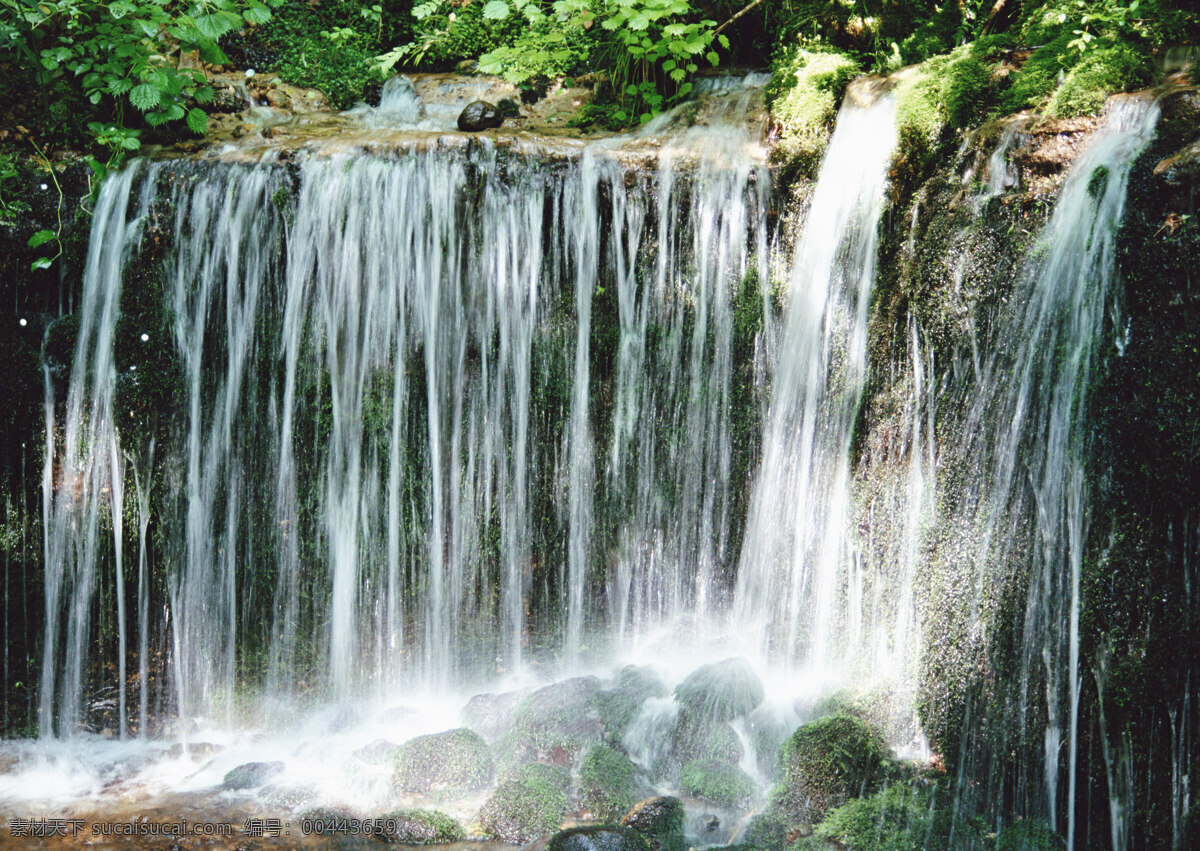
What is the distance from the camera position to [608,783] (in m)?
3.93

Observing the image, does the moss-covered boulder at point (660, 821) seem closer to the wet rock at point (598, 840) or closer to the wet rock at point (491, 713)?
the wet rock at point (598, 840)

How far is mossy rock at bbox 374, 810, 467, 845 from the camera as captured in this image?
3.71 m

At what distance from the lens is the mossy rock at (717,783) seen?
382 centimetres

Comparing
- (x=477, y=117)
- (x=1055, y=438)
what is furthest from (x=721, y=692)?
(x=477, y=117)

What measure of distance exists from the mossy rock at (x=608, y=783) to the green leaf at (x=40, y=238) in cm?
428

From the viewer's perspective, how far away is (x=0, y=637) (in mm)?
4914

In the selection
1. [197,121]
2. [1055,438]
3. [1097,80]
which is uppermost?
[197,121]

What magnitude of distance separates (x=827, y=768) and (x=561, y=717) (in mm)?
1391

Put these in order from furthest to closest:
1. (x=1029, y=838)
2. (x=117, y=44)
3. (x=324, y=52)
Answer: (x=324, y=52), (x=117, y=44), (x=1029, y=838)

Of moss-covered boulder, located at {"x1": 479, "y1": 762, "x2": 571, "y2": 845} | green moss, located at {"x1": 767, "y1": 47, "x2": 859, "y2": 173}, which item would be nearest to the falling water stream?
green moss, located at {"x1": 767, "y1": 47, "x2": 859, "y2": 173}

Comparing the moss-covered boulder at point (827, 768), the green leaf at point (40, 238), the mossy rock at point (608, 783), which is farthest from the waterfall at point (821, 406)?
the green leaf at point (40, 238)

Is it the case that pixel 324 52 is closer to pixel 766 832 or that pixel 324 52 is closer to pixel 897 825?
pixel 766 832

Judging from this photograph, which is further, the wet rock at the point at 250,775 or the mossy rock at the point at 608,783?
the wet rock at the point at 250,775

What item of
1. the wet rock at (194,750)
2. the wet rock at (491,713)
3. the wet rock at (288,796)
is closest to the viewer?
the wet rock at (288,796)
